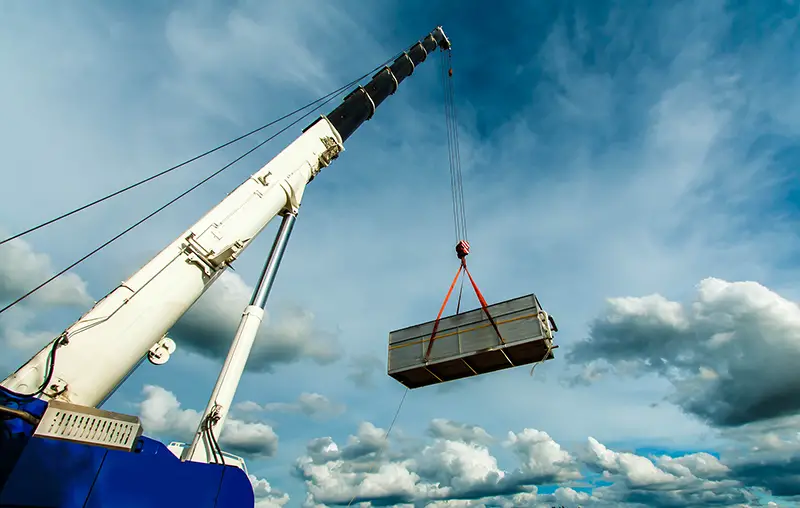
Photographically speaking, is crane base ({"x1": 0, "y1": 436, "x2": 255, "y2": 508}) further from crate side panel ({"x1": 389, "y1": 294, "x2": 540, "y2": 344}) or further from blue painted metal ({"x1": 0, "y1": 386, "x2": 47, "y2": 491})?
crate side panel ({"x1": 389, "y1": 294, "x2": 540, "y2": 344})

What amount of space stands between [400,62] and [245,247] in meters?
12.2

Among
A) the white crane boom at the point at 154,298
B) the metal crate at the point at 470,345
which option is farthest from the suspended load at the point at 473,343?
the white crane boom at the point at 154,298

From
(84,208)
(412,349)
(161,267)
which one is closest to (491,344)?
(412,349)

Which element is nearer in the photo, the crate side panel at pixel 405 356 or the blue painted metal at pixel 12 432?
the blue painted metal at pixel 12 432

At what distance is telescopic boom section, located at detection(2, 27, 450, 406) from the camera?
7.28 meters

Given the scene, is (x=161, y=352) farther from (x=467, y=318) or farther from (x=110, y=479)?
(x=467, y=318)

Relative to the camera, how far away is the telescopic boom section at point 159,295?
728 cm

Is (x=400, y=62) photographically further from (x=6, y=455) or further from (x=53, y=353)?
(x=6, y=455)

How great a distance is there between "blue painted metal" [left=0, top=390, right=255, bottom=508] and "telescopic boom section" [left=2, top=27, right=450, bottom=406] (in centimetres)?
106

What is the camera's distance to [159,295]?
8.69 meters

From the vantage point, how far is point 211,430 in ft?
28.2

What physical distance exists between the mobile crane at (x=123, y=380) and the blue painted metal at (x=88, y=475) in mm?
13

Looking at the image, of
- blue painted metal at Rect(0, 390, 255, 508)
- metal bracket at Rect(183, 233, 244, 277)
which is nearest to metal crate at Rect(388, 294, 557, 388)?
metal bracket at Rect(183, 233, 244, 277)

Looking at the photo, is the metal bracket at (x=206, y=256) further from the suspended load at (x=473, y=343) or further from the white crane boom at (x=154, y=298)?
the suspended load at (x=473, y=343)
